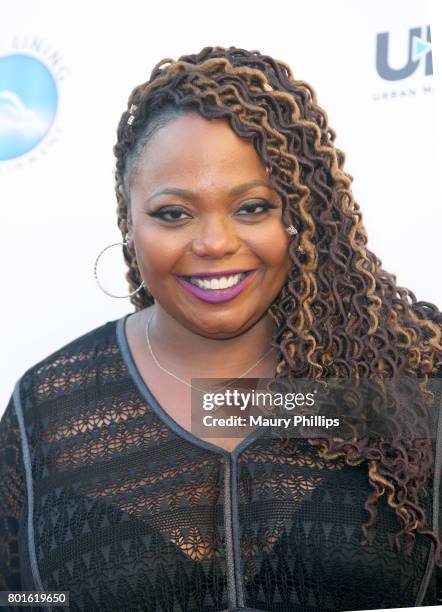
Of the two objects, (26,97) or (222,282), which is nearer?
(222,282)

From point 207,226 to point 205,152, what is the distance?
0.38 ft

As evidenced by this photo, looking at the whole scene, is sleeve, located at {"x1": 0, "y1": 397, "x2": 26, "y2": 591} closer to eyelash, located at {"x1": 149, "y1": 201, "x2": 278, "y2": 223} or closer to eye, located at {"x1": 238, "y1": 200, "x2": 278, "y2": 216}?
eyelash, located at {"x1": 149, "y1": 201, "x2": 278, "y2": 223}

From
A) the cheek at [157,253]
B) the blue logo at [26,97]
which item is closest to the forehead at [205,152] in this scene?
the cheek at [157,253]

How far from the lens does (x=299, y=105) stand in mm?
1380

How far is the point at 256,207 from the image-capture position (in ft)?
4.48

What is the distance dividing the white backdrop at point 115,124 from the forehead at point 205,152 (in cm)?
44

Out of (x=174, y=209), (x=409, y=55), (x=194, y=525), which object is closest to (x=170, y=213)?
(x=174, y=209)

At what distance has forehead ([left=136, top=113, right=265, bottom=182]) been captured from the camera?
1332 millimetres

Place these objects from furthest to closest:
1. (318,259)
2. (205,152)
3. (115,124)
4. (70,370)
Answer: (115,124)
(70,370)
(318,259)
(205,152)

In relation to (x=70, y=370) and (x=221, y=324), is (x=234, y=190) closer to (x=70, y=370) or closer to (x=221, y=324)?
(x=221, y=324)

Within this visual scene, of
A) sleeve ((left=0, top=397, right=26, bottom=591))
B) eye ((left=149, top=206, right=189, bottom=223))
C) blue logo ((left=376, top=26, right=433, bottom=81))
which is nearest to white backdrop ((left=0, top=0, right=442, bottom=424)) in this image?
blue logo ((left=376, top=26, right=433, bottom=81))

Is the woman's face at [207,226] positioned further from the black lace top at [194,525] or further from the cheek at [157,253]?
the black lace top at [194,525]

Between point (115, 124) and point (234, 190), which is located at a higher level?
point (115, 124)

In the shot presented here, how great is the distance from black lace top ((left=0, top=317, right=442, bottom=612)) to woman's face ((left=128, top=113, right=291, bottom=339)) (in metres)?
0.22
